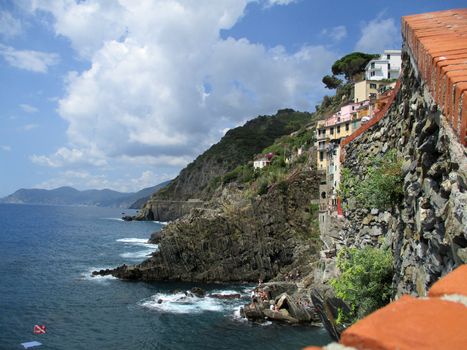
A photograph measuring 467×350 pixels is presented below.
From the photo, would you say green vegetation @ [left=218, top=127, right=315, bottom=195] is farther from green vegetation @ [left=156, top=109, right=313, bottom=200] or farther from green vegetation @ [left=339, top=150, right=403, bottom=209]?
green vegetation @ [left=339, top=150, right=403, bottom=209]

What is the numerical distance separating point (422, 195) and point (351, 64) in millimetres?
102722

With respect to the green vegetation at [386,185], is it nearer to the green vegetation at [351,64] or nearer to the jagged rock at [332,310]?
the jagged rock at [332,310]

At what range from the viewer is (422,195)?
15.7 ft

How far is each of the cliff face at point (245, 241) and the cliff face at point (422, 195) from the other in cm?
4849

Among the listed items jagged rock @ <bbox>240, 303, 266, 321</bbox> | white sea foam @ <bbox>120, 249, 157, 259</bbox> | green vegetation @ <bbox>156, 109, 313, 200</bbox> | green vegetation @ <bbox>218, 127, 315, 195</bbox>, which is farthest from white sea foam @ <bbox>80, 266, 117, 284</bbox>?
green vegetation @ <bbox>156, 109, 313, 200</bbox>

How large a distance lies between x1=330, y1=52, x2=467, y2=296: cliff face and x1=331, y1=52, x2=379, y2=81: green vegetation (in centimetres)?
9727

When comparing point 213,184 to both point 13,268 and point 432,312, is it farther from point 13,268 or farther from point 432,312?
point 432,312

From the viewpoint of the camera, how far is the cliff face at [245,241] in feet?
186

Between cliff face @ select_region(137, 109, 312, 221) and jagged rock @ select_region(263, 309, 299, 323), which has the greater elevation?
cliff face @ select_region(137, 109, 312, 221)

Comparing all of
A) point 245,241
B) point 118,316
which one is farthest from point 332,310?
point 245,241

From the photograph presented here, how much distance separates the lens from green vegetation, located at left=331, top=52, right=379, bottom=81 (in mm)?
97875

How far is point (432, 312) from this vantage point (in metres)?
1.94

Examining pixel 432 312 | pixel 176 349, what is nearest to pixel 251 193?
pixel 176 349

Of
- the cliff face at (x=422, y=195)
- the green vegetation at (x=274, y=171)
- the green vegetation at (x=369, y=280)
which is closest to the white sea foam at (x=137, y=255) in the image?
the green vegetation at (x=274, y=171)
